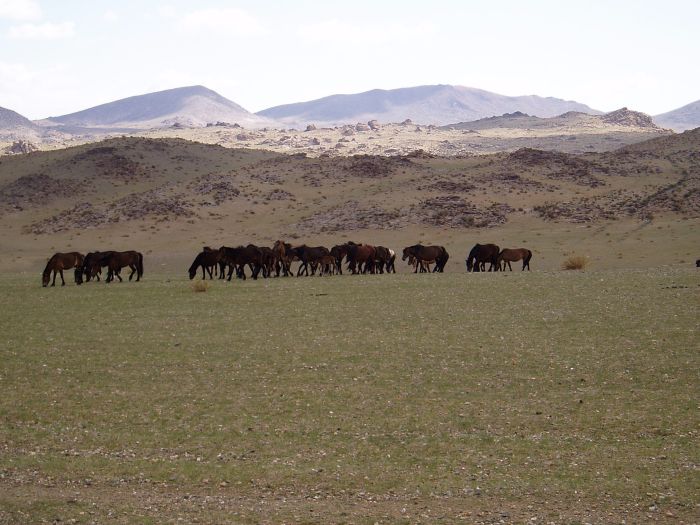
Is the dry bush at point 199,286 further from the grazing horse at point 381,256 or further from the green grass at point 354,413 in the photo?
the grazing horse at point 381,256

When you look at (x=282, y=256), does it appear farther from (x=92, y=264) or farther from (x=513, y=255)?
(x=513, y=255)

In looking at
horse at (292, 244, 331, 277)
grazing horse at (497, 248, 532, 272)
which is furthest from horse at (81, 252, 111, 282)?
grazing horse at (497, 248, 532, 272)

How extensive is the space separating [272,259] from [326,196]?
106ft

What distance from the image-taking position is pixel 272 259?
36.3 metres

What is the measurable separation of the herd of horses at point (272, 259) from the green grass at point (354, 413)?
1017 centimetres

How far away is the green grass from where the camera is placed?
30.8 ft

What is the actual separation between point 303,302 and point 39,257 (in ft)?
101

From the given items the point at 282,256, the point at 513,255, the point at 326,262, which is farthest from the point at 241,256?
the point at 513,255

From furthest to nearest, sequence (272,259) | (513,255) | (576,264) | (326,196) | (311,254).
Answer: (326,196) < (513,255) < (576,264) < (311,254) < (272,259)

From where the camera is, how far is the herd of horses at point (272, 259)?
112ft

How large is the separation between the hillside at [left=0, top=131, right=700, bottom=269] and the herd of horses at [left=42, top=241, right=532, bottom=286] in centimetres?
787

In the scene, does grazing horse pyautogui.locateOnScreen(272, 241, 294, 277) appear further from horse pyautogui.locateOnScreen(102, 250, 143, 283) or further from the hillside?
the hillside

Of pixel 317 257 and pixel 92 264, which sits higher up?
pixel 317 257

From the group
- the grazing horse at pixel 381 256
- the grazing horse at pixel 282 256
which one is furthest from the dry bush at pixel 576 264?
the grazing horse at pixel 282 256
